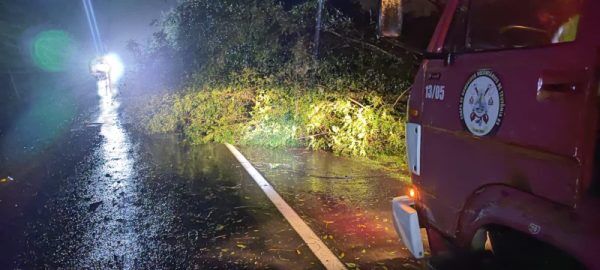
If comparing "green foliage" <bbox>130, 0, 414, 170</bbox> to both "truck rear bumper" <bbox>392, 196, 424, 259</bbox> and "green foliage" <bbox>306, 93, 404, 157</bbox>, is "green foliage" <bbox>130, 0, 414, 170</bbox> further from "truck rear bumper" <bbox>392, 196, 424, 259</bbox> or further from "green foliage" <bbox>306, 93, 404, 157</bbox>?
"truck rear bumper" <bbox>392, 196, 424, 259</bbox>

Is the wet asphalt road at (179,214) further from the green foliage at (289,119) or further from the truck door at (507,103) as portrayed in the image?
the truck door at (507,103)

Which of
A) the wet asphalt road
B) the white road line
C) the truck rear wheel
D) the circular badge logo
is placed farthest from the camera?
the wet asphalt road

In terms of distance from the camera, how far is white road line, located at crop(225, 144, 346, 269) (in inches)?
161

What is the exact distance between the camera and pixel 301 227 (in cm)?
490

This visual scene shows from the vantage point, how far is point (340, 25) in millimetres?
9641

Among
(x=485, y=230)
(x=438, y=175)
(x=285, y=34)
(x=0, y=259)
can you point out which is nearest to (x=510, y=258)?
(x=485, y=230)

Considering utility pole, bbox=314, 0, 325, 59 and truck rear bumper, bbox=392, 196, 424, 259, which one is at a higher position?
utility pole, bbox=314, 0, 325, 59

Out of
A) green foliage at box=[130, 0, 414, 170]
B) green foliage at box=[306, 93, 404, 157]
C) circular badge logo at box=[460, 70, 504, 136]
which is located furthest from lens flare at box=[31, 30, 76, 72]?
circular badge logo at box=[460, 70, 504, 136]

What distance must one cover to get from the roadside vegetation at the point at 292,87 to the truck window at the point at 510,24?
5.12m

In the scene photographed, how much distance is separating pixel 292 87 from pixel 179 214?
4.74m

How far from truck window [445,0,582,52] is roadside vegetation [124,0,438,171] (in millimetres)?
5119

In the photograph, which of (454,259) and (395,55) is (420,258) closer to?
(454,259)

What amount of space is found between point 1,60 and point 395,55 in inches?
1326

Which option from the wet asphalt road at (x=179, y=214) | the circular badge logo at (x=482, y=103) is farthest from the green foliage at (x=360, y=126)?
the circular badge logo at (x=482, y=103)
